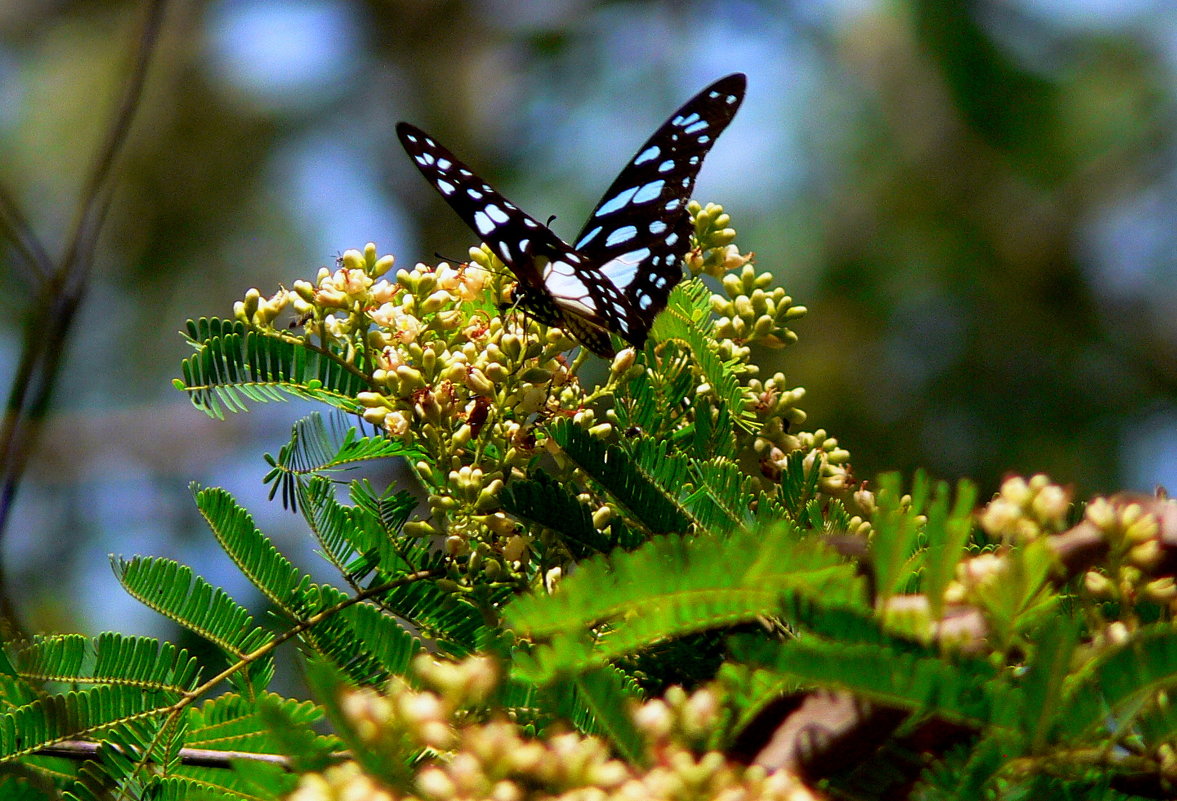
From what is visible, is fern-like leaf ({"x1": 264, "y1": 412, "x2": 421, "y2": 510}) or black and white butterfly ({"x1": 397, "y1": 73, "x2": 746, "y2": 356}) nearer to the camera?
fern-like leaf ({"x1": 264, "y1": 412, "x2": 421, "y2": 510})

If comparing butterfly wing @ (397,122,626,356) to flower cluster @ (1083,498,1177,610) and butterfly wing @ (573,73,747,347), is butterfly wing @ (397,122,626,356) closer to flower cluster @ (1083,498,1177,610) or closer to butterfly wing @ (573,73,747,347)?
butterfly wing @ (573,73,747,347)

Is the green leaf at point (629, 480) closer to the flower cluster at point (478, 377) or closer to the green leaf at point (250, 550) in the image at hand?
the flower cluster at point (478, 377)

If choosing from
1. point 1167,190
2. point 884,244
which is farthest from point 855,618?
point 1167,190

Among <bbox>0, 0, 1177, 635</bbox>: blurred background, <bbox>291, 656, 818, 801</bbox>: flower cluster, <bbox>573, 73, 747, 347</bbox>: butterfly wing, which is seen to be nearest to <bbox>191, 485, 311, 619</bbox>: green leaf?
<bbox>291, 656, 818, 801</bbox>: flower cluster

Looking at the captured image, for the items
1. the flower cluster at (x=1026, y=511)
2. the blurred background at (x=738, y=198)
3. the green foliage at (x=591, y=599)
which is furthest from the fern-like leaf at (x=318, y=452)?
the blurred background at (x=738, y=198)

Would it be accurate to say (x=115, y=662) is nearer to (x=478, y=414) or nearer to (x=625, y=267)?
(x=478, y=414)

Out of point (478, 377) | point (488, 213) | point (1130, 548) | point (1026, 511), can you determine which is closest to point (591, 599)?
point (1026, 511)
